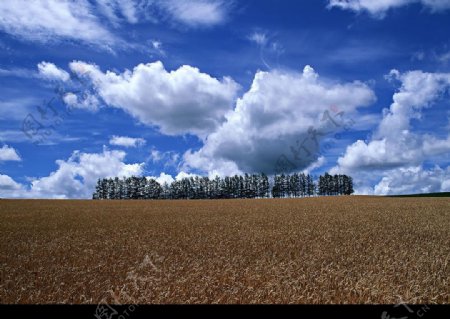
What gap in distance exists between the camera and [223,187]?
506 ft

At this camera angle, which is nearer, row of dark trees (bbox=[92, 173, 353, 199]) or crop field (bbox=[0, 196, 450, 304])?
crop field (bbox=[0, 196, 450, 304])

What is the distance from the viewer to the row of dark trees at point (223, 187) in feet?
488

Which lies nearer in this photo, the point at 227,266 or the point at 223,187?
the point at 227,266

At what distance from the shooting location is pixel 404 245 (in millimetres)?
15914

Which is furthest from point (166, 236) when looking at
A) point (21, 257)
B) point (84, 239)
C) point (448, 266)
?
point (448, 266)

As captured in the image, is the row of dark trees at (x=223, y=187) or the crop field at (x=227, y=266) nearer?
the crop field at (x=227, y=266)

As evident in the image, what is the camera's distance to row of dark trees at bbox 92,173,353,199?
149 meters
